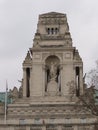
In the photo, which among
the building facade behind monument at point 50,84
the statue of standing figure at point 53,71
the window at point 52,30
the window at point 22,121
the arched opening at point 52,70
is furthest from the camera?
the window at point 52,30

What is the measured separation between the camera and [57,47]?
120 meters

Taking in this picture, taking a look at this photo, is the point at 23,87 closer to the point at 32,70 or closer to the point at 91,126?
the point at 32,70

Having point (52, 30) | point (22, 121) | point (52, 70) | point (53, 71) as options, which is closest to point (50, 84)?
point (53, 71)

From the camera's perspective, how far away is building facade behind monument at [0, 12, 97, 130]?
112 metres

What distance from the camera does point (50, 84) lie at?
117 metres

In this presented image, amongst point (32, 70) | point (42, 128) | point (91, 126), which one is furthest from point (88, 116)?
point (32, 70)

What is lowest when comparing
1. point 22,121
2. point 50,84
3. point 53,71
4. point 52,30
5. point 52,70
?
Result: point 22,121

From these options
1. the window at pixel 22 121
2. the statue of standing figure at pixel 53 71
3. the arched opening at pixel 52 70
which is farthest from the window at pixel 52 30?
the window at pixel 22 121

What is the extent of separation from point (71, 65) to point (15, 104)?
16.2 meters

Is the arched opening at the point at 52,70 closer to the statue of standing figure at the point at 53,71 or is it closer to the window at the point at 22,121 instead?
the statue of standing figure at the point at 53,71

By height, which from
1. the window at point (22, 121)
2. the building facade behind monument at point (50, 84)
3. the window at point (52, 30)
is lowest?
the window at point (22, 121)

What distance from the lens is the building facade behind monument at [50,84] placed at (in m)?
112

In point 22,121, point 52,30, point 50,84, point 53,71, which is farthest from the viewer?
point 52,30

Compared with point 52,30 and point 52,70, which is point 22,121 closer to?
point 52,70
